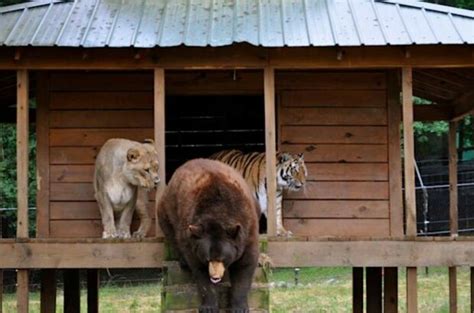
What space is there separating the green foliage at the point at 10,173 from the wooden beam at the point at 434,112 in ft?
28.0

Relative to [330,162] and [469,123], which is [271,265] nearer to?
[330,162]

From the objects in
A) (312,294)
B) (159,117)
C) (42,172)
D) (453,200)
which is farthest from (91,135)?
(312,294)

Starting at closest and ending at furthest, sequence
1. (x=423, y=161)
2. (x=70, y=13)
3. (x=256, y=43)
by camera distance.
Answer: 1. (x=256, y=43)
2. (x=70, y=13)
3. (x=423, y=161)

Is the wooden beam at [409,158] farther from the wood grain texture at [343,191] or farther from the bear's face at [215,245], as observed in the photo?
the bear's face at [215,245]

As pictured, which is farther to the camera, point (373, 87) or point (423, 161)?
point (423, 161)

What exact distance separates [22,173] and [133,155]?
3.23 feet

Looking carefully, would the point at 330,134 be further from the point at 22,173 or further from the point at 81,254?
the point at 22,173

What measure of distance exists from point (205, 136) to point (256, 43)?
3.86 meters

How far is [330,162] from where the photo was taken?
799cm

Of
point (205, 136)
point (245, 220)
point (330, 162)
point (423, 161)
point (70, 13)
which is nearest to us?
point (245, 220)

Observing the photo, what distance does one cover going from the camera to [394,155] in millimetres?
7953

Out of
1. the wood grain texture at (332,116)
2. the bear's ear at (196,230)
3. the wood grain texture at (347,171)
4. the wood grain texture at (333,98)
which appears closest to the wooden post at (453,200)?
the wood grain texture at (347,171)

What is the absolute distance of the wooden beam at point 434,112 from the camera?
10734 mm

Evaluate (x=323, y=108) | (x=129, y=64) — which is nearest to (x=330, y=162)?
(x=323, y=108)
